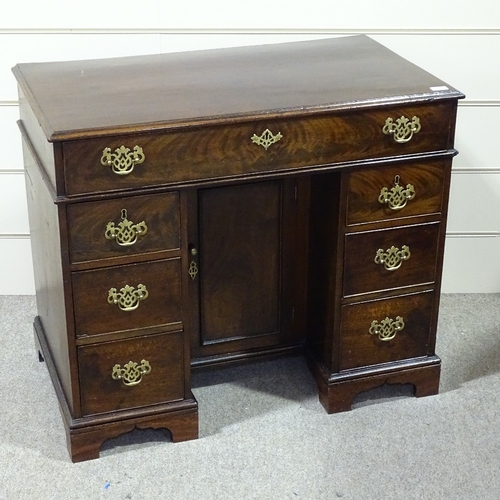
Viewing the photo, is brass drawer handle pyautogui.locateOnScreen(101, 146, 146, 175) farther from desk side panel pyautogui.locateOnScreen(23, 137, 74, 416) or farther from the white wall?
Answer: the white wall

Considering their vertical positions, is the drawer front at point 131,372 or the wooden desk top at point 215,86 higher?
the wooden desk top at point 215,86

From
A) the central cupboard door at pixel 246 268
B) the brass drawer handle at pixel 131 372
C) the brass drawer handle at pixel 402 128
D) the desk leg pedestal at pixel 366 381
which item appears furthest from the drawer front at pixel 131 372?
the brass drawer handle at pixel 402 128

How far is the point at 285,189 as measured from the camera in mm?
2420

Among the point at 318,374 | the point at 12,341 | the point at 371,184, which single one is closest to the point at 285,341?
the point at 318,374

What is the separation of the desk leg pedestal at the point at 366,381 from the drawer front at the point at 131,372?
Answer: 383 millimetres

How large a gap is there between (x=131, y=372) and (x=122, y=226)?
1.20ft

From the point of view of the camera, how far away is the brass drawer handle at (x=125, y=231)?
210cm

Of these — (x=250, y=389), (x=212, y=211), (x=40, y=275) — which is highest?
(x=212, y=211)

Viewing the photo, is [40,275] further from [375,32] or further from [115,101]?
[375,32]

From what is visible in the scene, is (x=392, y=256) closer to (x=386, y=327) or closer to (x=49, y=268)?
(x=386, y=327)

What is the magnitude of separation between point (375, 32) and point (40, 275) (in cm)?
114

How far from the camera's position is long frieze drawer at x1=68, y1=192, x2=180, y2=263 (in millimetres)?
2070

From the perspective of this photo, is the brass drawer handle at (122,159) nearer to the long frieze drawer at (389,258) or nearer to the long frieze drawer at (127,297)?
the long frieze drawer at (127,297)

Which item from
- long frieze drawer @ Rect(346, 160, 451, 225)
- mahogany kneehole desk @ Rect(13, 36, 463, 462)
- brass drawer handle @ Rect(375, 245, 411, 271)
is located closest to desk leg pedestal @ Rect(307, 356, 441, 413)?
mahogany kneehole desk @ Rect(13, 36, 463, 462)
